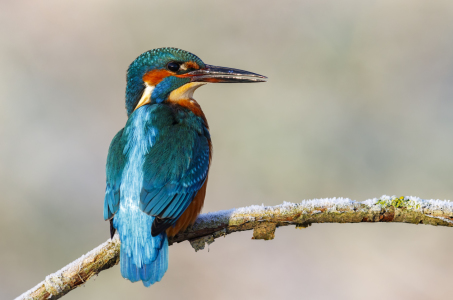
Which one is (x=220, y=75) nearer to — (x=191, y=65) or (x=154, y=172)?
(x=191, y=65)

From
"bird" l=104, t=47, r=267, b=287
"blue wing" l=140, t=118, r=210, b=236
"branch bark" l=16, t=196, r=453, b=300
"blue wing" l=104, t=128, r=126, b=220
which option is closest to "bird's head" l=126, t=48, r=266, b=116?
"bird" l=104, t=47, r=267, b=287

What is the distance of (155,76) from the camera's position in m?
2.81

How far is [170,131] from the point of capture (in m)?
2.51

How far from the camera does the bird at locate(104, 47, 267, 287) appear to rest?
214cm

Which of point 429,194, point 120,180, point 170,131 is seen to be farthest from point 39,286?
point 429,194

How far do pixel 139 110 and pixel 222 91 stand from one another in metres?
3.10

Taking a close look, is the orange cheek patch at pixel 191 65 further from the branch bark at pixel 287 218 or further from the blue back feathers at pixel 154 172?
the branch bark at pixel 287 218

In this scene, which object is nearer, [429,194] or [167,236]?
[167,236]

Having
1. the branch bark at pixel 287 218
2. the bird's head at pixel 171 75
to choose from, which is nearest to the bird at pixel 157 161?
the bird's head at pixel 171 75

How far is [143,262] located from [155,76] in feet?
3.76

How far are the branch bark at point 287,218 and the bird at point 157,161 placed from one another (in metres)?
0.13

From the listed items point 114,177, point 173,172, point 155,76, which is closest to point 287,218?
point 173,172

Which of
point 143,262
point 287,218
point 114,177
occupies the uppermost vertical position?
point 114,177

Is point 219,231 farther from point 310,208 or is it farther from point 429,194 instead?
point 429,194
